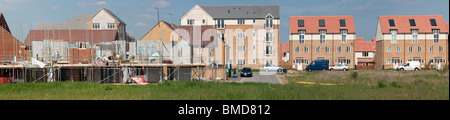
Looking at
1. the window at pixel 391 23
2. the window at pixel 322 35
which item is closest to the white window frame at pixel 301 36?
the window at pixel 322 35

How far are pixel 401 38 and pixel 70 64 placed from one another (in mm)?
49117

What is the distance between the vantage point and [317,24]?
5875cm

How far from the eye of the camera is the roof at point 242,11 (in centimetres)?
6022

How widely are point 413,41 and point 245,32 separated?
26.2 m

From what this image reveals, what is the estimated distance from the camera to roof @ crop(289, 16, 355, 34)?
5777 centimetres

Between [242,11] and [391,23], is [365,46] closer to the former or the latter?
[391,23]

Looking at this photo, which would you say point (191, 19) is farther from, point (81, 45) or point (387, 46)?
point (387, 46)

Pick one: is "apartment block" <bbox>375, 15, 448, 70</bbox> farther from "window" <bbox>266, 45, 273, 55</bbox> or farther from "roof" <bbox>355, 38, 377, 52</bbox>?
"window" <bbox>266, 45, 273, 55</bbox>

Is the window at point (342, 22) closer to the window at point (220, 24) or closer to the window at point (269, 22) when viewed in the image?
the window at point (269, 22)

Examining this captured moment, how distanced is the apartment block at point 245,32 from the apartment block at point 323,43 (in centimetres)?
320

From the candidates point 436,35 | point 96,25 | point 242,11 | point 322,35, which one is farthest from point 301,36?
point 96,25

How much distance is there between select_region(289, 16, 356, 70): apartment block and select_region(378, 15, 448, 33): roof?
4894 millimetres

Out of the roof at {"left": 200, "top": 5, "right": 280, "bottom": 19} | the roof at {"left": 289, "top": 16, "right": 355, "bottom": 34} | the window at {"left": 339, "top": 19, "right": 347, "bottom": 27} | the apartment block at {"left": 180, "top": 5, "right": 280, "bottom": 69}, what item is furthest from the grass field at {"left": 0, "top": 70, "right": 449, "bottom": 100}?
the roof at {"left": 200, "top": 5, "right": 280, "bottom": 19}
